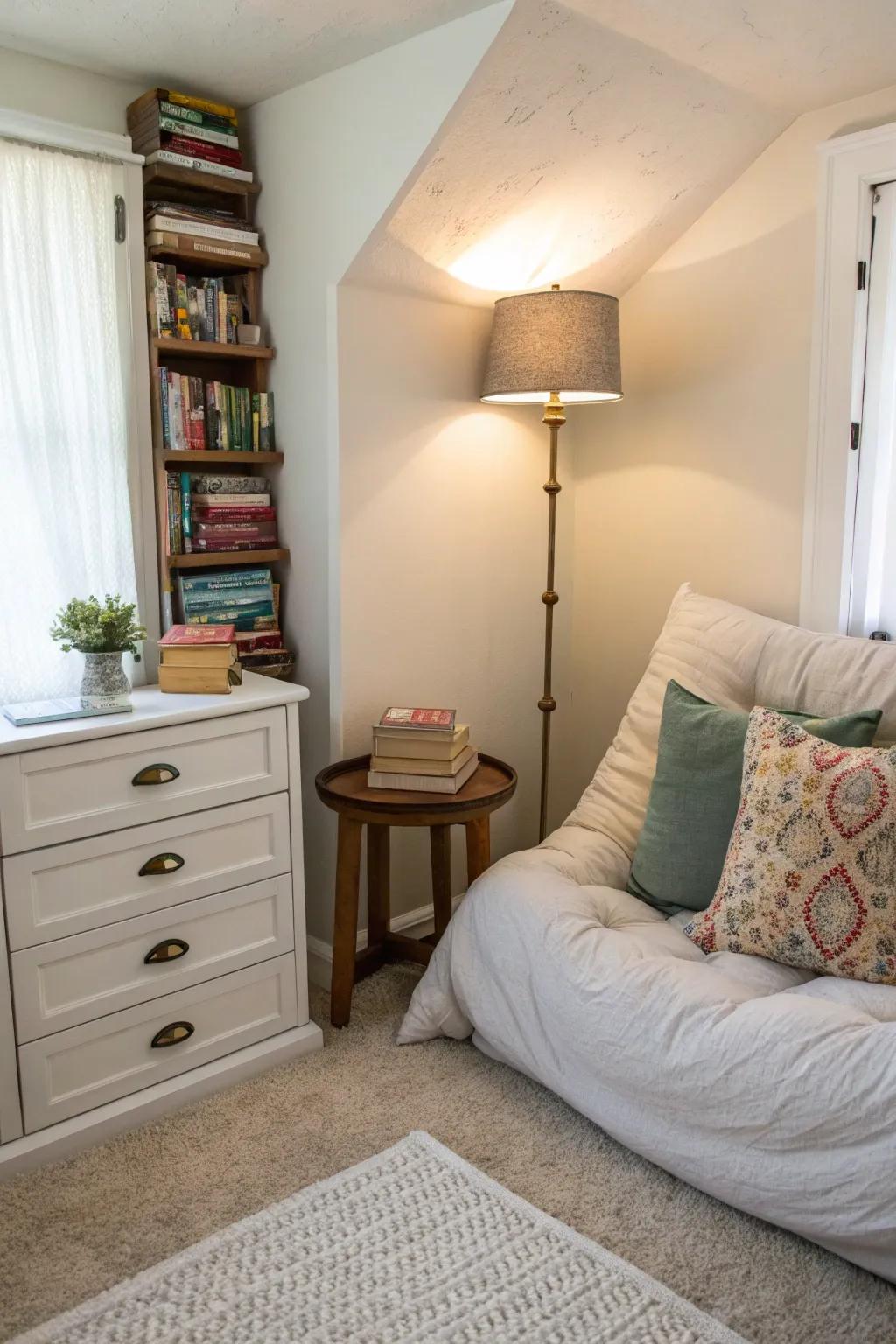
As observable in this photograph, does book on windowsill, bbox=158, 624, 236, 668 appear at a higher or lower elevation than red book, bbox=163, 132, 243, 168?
lower

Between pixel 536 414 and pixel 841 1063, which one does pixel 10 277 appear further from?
pixel 841 1063

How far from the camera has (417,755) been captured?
243 centimetres

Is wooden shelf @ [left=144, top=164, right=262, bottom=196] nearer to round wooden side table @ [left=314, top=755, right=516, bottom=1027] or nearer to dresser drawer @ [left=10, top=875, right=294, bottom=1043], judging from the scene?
round wooden side table @ [left=314, top=755, right=516, bottom=1027]

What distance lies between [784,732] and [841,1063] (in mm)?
666

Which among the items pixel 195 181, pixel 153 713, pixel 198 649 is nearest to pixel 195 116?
pixel 195 181

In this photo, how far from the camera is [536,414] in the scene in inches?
119

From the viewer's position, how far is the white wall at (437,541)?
2.62 metres

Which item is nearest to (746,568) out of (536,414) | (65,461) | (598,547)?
(598,547)

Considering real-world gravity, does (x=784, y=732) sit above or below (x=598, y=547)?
below

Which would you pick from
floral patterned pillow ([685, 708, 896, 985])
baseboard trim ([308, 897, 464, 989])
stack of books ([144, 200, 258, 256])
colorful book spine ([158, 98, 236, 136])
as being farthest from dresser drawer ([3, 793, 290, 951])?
colorful book spine ([158, 98, 236, 136])

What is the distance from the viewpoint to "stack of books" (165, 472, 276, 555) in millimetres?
2613

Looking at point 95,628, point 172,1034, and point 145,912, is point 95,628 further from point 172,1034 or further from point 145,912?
point 172,1034

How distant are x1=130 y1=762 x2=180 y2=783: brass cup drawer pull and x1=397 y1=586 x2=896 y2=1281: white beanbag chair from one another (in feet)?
2.29

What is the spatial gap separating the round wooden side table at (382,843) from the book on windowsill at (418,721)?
0.14 m
